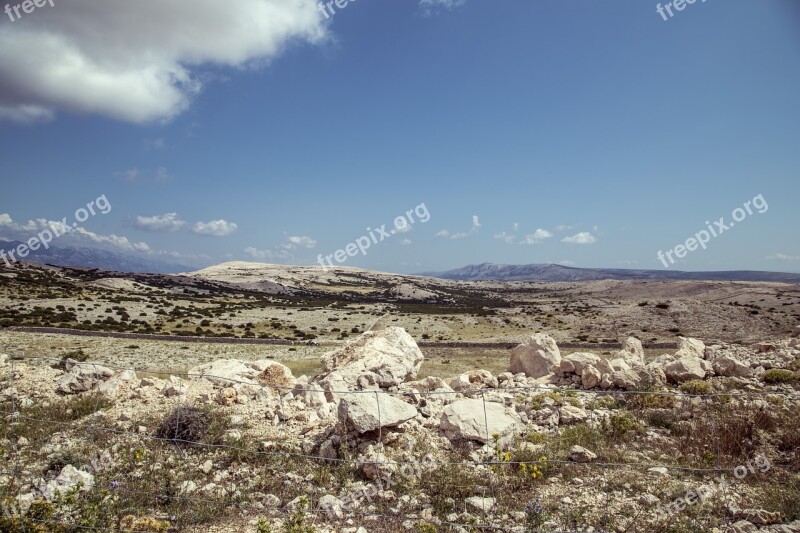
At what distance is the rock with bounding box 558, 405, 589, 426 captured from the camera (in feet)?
35.7

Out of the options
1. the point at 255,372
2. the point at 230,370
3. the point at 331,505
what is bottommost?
the point at 331,505

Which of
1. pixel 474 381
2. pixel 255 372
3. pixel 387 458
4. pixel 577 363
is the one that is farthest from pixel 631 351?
pixel 255 372

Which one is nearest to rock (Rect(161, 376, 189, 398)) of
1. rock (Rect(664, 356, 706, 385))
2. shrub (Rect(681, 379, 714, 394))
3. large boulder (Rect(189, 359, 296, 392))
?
large boulder (Rect(189, 359, 296, 392))

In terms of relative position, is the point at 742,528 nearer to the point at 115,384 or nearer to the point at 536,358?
the point at 536,358

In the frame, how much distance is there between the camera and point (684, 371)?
48.8ft

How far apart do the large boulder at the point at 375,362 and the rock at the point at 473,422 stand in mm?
6254

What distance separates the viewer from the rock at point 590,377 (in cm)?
1519

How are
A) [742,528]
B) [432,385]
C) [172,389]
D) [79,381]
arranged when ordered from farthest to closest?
1. [432,385]
2. [79,381]
3. [172,389]
4. [742,528]

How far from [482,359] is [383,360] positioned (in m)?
20.4

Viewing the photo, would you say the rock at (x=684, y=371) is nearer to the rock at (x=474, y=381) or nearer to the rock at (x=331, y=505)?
the rock at (x=474, y=381)

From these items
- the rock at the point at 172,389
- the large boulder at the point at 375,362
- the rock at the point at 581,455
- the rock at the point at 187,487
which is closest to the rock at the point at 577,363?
the large boulder at the point at 375,362

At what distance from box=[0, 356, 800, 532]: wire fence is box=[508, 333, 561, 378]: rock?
8885mm

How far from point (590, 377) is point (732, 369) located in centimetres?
505

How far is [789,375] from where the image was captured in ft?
45.0
